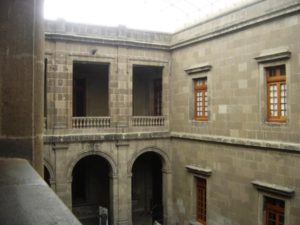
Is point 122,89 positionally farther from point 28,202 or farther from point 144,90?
point 28,202

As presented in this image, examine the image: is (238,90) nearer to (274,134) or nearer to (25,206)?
(274,134)

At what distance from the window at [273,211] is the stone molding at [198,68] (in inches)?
194

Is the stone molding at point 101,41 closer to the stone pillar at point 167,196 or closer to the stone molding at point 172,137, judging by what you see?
the stone molding at point 172,137

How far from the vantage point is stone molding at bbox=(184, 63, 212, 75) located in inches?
506

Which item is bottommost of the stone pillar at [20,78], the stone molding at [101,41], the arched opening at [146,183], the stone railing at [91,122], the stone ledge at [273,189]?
the arched opening at [146,183]

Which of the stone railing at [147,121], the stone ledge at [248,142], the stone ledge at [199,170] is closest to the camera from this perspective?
the stone ledge at [248,142]

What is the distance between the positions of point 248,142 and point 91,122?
602 cm

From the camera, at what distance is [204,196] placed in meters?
13.4

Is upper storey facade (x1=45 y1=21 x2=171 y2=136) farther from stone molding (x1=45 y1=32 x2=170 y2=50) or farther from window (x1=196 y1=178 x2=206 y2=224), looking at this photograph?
window (x1=196 y1=178 x2=206 y2=224)

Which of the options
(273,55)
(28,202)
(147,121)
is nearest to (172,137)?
(147,121)

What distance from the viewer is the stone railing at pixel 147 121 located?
14.5 meters

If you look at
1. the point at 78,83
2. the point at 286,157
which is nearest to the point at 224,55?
the point at 286,157

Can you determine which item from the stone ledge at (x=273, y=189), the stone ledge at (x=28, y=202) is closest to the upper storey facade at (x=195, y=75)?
the stone ledge at (x=273, y=189)

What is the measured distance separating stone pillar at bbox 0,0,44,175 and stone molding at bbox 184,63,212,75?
9699mm
